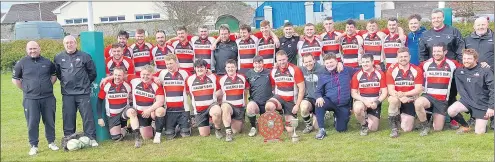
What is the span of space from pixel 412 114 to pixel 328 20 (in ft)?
7.11

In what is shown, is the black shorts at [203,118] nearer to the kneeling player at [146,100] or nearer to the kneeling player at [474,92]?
the kneeling player at [146,100]

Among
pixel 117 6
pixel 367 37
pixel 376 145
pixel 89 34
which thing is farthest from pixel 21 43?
pixel 376 145

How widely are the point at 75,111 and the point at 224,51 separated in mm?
2499

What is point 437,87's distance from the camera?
6727mm

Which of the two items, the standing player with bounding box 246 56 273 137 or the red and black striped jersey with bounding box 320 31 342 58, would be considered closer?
the standing player with bounding box 246 56 273 137

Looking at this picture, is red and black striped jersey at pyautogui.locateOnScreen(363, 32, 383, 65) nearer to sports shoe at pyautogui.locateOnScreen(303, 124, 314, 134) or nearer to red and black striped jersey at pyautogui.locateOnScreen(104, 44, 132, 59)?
sports shoe at pyautogui.locateOnScreen(303, 124, 314, 134)

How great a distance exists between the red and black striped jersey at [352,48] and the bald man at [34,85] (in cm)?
437

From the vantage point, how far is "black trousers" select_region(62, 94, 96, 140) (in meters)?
6.66

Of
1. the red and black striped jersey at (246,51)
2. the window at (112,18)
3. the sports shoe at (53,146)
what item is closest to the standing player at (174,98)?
the red and black striped jersey at (246,51)

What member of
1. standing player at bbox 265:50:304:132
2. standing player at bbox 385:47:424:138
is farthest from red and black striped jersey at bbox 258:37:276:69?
standing player at bbox 385:47:424:138

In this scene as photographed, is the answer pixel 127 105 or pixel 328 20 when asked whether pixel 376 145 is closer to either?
pixel 328 20

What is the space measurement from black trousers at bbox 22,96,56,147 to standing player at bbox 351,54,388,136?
13.1 feet

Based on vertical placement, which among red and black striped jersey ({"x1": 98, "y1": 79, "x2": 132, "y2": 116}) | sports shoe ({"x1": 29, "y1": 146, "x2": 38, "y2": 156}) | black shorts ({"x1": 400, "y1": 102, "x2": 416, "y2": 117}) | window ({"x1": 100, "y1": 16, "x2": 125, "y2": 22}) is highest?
window ({"x1": 100, "y1": 16, "x2": 125, "y2": 22})

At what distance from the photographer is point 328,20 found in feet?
26.8
